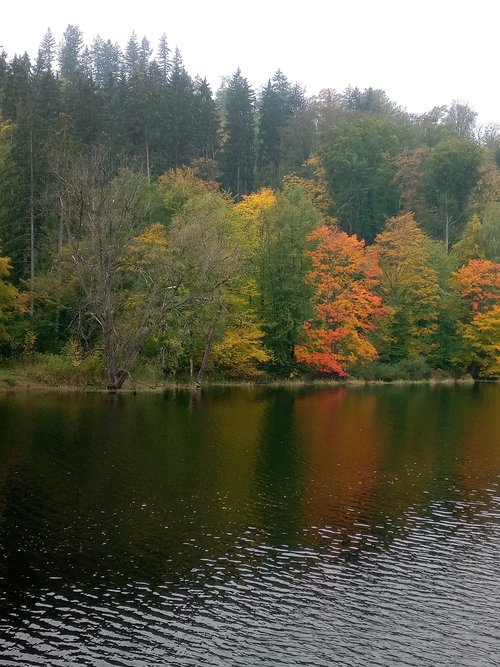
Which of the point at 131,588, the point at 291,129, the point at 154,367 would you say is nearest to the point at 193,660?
the point at 131,588

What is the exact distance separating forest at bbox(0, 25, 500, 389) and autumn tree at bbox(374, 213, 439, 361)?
0.77 ft

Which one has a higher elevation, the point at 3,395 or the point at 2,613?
the point at 3,395

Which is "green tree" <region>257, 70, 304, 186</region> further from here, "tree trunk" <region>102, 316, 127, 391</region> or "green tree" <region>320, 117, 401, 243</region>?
"tree trunk" <region>102, 316, 127, 391</region>

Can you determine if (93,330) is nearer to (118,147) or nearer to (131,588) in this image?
(118,147)

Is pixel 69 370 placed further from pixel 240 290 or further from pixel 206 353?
pixel 240 290

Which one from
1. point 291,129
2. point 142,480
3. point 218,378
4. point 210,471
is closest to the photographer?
point 142,480

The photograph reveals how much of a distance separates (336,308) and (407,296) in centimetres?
1203

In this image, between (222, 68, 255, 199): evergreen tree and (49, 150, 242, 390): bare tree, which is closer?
(49, 150, 242, 390): bare tree

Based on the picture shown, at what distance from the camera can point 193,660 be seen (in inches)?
546

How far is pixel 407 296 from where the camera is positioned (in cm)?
7775

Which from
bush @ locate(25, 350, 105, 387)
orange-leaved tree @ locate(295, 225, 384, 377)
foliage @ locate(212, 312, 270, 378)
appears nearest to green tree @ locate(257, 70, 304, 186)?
orange-leaved tree @ locate(295, 225, 384, 377)

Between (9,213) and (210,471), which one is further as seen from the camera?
(9,213)

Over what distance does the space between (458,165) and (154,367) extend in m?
58.4

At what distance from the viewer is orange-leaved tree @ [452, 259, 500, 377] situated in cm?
7750
